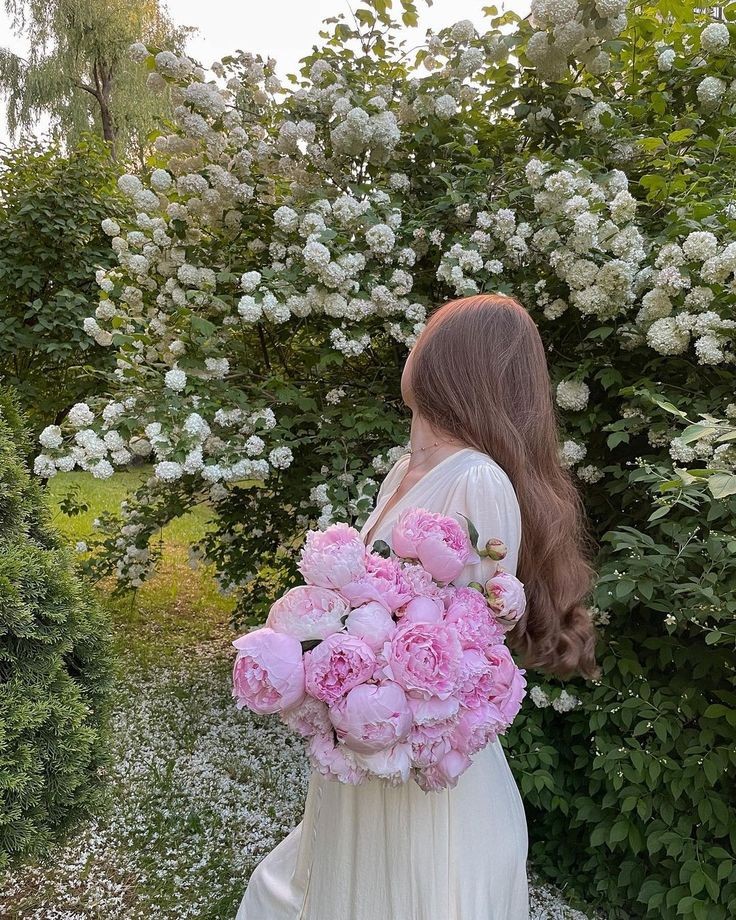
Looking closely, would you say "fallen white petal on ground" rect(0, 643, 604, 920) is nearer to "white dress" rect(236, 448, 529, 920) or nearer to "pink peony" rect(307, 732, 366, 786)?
"white dress" rect(236, 448, 529, 920)

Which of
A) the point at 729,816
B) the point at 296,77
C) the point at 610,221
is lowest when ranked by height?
the point at 729,816

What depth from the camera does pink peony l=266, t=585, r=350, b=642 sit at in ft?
3.64

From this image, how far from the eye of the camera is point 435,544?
119cm

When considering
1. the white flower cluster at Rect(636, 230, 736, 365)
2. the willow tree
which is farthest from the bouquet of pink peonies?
the willow tree

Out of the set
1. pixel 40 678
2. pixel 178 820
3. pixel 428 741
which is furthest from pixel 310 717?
pixel 178 820

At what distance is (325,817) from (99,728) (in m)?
0.77

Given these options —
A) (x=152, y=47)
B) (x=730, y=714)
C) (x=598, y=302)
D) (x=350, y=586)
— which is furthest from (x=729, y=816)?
(x=152, y=47)

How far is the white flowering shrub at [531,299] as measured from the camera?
2.29 meters

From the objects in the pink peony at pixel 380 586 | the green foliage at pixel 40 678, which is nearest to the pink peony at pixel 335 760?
the pink peony at pixel 380 586

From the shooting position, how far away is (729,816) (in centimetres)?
229

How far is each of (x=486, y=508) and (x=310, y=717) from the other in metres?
0.51

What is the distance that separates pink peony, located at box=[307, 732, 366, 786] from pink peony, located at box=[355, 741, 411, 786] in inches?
0.7

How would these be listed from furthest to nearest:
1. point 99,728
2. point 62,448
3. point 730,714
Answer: point 62,448 → point 730,714 → point 99,728

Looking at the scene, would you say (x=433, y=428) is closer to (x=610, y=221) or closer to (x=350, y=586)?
(x=350, y=586)
